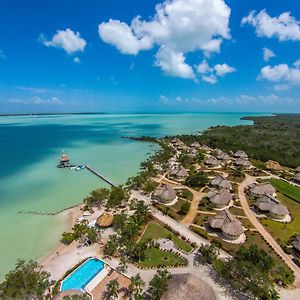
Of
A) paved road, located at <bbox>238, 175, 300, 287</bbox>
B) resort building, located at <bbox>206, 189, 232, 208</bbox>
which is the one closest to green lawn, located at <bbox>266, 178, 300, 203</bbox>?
paved road, located at <bbox>238, 175, 300, 287</bbox>

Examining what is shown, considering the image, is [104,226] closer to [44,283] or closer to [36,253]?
[36,253]

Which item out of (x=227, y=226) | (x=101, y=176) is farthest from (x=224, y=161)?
(x=227, y=226)

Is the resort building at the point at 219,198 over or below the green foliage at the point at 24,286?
below

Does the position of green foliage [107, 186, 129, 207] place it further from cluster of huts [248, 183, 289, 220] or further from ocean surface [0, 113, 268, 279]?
cluster of huts [248, 183, 289, 220]

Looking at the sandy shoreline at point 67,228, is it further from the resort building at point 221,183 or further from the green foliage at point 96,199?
the resort building at point 221,183

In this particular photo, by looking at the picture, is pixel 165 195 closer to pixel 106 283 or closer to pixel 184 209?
pixel 184 209

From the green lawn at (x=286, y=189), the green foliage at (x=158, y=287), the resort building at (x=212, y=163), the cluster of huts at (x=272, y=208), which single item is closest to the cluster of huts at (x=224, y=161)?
the resort building at (x=212, y=163)

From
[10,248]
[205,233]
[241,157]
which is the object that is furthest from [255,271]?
[241,157]
